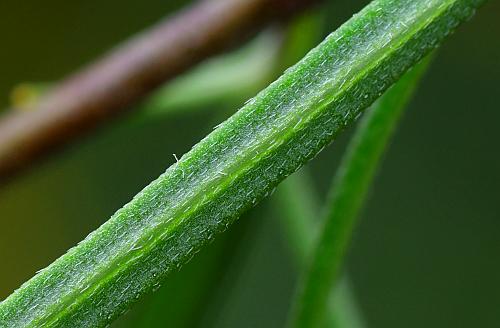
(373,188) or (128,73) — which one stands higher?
(128,73)

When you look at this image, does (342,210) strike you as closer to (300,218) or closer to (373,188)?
(300,218)

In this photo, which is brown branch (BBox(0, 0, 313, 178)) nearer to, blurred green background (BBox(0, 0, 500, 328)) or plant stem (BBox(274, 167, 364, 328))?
plant stem (BBox(274, 167, 364, 328))

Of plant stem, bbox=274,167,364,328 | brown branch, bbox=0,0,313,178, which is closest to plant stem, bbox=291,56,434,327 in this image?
plant stem, bbox=274,167,364,328

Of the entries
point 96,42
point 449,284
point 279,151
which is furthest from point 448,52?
point 279,151

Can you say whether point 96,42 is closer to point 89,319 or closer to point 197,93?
point 197,93

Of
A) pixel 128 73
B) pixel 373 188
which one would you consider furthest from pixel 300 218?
pixel 373 188

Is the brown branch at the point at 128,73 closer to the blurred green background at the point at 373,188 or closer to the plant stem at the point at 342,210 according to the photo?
the plant stem at the point at 342,210

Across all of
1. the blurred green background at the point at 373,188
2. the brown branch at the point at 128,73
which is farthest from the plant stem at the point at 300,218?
the blurred green background at the point at 373,188
